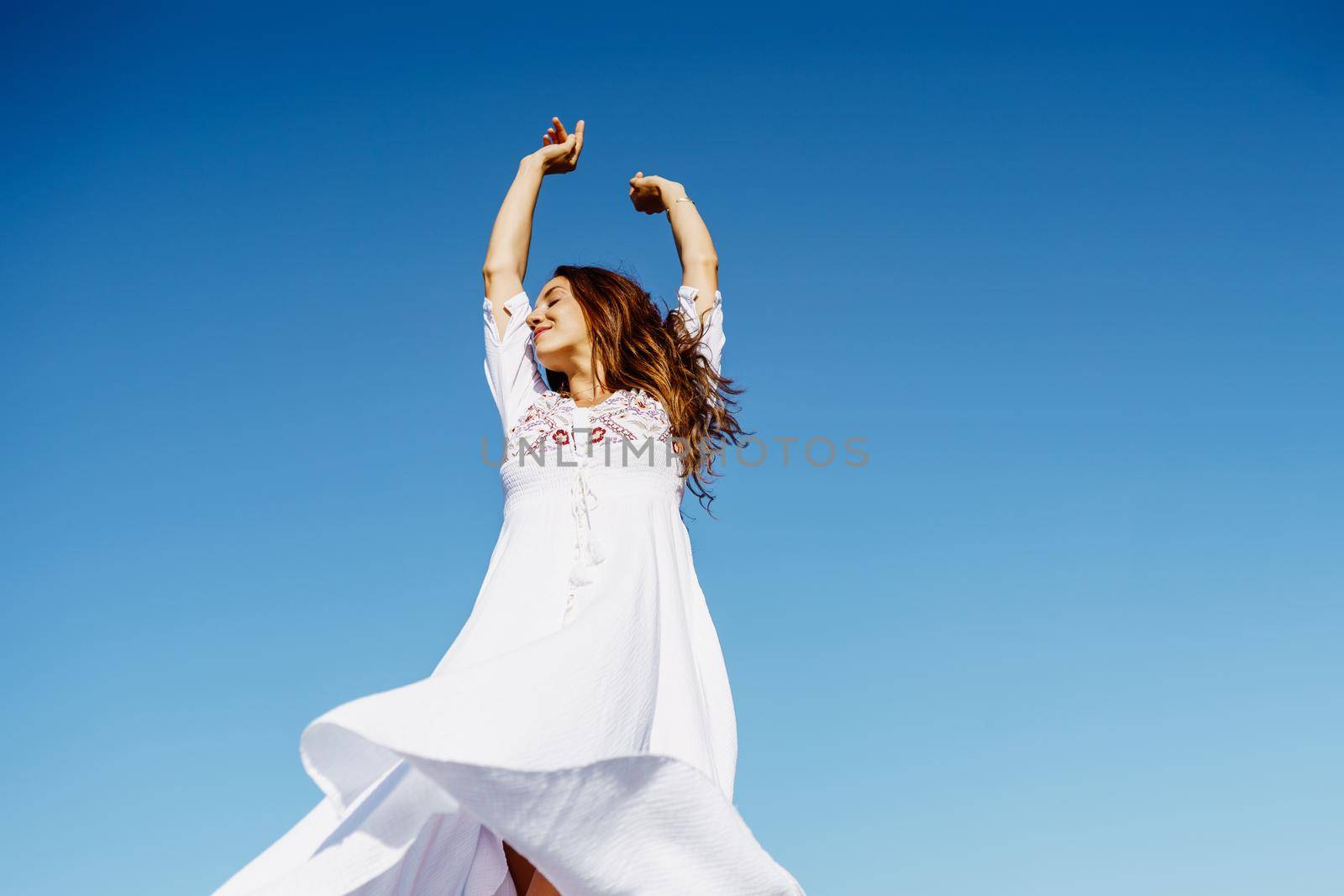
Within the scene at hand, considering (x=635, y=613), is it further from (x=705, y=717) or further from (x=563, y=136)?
(x=563, y=136)

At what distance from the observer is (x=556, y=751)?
2500mm

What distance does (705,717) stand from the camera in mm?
3334

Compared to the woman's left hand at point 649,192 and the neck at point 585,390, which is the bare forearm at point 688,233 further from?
the neck at point 585,390

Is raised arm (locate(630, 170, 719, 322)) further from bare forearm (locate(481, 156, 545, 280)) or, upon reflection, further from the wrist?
bare forearm (locate(481, 156, 545, 280))

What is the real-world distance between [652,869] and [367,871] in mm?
682

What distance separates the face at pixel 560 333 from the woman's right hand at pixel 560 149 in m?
0.69

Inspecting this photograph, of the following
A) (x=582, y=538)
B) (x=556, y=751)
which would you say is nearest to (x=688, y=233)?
(x=582, y=538)

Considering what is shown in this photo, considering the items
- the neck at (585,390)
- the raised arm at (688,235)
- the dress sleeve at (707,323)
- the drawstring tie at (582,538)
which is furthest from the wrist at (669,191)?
the drawstring tie at (582,538)

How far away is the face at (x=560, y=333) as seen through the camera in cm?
423

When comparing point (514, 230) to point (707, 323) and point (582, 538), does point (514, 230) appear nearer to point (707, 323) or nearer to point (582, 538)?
point (707, 323)

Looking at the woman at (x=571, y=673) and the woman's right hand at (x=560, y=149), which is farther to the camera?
the woman's right hand at (x=560, y=149)

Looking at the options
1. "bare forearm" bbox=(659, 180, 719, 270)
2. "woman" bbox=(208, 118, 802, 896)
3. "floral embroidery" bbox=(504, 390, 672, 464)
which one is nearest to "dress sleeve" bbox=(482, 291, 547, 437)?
"woman" bbox=(208, 118, 802, 896)

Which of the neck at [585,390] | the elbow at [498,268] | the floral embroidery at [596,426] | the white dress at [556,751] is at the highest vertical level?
the elbow at [498,268]

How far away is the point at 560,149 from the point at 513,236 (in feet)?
1.91
